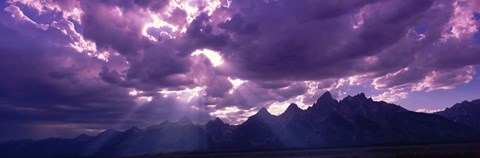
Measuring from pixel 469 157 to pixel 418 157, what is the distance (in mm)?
19483

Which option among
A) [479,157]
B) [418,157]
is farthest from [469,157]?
[418,157]

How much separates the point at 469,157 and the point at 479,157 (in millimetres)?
3153

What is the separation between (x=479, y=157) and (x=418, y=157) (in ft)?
74.3

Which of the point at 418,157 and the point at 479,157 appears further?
the point at 418,157

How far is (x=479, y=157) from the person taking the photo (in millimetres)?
92375

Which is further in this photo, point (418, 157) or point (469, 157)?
point (418, 157)

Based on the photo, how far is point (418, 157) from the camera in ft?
375

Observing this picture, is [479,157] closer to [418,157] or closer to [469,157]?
[469,157]

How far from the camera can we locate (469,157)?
9544 centimetres
